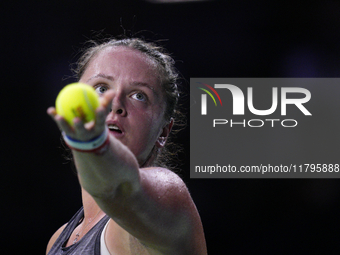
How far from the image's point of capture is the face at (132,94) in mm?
937

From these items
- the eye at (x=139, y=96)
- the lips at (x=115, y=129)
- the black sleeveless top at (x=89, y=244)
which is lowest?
the black sleeveless top at (x=89, y=244)

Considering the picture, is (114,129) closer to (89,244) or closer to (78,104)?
(89,244)

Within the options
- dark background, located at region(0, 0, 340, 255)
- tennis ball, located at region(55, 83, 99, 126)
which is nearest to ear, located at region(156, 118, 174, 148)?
tennis ball, located at region(55, 83, 99, 126)

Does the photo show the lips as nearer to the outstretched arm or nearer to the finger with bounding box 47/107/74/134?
the outstretched arm

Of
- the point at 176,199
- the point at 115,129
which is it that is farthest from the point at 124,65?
the point at 176,199

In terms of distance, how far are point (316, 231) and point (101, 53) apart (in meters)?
2.36

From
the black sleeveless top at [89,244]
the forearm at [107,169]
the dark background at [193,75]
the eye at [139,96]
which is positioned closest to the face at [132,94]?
the eye at [139,96]

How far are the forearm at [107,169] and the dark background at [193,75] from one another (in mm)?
2210

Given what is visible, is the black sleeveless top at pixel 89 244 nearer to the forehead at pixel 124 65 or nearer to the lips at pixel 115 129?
the lips at pixel 115 129

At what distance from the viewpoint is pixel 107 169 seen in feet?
1.74

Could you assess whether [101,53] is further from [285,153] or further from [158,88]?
[285,153]

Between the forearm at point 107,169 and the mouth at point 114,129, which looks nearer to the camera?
the forearm at point 107,169

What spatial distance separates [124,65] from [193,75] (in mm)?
1898

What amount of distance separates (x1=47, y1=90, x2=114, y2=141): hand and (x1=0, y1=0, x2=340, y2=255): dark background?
2.30 metres
